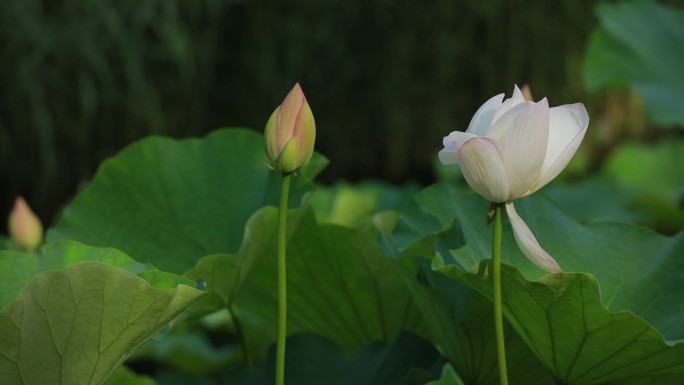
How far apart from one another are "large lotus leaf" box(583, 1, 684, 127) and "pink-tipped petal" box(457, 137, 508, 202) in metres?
1.48

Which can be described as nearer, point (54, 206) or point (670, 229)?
point (670, 229)

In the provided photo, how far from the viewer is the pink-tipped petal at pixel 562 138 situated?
0.56 metres

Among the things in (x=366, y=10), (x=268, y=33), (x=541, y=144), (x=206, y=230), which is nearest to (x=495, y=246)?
(x=541, y=144)

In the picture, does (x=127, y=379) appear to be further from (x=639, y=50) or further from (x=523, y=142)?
(x=639, y=50)

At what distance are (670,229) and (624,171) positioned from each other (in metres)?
0.65

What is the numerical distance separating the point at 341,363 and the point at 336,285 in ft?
0.33

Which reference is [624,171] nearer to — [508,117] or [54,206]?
[54,206]

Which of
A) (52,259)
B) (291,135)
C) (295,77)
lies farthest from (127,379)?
(295,77)

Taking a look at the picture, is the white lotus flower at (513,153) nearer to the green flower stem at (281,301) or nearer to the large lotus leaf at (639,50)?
the green flower stem at (281,301)

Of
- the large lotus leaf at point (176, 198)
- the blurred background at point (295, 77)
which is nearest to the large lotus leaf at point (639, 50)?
the blurred background at point (295, 77)

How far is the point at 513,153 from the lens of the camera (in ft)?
1.77

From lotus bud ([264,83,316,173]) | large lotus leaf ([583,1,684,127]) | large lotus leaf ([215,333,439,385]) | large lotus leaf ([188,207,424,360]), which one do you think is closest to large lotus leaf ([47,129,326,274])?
large lotus leaf ([188,207,424,360])

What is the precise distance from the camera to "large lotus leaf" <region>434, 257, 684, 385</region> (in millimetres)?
563

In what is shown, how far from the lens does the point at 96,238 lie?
2.84 ft
